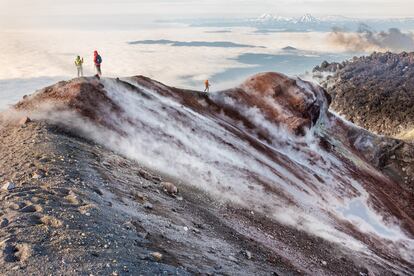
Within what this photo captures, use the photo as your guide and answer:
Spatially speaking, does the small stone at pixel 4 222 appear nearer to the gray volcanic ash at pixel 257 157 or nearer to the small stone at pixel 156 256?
the small stone at pixel 156 256

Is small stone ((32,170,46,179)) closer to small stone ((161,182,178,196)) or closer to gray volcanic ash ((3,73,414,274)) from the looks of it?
small stone ((161,182,178,196))

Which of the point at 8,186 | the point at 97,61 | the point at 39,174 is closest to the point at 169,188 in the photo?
the point at 39,174

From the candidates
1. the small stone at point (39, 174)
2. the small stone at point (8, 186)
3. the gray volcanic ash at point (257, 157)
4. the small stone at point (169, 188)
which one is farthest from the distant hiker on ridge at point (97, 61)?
the small stone at point (8, 186)

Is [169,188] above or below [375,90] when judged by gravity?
above

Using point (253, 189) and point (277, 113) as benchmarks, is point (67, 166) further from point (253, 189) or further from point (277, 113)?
point (277, 113)

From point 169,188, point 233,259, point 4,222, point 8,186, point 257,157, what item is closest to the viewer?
point 4,222

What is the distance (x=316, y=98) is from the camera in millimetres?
51656

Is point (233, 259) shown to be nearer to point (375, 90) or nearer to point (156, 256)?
point (156, 256)

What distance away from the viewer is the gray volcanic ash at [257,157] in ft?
90.1

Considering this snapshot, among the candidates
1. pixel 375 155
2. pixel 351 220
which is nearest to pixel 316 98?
pixel 375 155

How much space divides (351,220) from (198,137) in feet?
46.8

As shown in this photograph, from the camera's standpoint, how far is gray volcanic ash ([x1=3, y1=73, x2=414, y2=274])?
27469 millimetres

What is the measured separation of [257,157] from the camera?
114 ft

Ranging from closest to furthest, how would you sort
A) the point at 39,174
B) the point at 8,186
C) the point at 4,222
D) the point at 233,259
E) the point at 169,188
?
the point at 4,222 < the point at 8,186 < the point at 39,174 < the point at 233,259 < the point at 169,188
